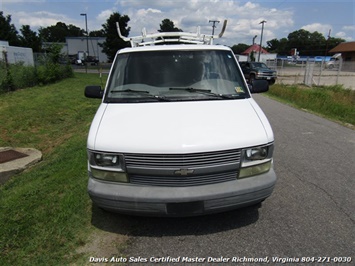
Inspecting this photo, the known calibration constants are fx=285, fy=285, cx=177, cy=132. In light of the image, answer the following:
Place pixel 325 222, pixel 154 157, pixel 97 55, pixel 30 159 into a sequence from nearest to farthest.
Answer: pixel 154 157 < pixel 325 222 < pixel 30 159 < pixel 97 55

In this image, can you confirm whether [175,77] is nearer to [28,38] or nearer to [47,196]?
[47,196]

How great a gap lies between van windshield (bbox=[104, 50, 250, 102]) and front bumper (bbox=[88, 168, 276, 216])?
1199 mm

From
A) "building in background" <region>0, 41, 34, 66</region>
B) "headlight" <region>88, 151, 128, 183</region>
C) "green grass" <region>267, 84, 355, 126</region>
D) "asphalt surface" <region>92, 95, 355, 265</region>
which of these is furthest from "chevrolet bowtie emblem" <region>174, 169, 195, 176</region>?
"building in background" <region>0, 41, 34, 66</region>

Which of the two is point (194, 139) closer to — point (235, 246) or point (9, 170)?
point (235, 246)

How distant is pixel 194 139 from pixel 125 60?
6.23 feet

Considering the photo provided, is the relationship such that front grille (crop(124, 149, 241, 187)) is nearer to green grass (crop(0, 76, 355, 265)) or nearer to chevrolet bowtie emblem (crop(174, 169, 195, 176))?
chevrolet bowtie emblem (crop(174, 169, 195, 176))

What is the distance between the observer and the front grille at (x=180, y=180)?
2.73 meters

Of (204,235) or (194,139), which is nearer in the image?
(194,139)

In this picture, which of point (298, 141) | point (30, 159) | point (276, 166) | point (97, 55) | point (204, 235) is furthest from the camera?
point (97, 55)

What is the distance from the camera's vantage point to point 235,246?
2.82 metres

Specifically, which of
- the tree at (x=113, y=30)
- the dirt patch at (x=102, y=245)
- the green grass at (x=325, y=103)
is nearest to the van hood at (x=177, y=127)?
the dirt patch at (x=102, y=245)

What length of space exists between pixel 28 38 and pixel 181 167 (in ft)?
177

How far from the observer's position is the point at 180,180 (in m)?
2.73

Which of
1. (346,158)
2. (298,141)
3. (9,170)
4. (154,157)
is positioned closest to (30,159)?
(9,170)
